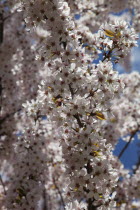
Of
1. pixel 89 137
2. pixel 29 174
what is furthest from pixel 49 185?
pixel 89 137

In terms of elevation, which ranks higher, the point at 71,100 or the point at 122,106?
the point at 122,106

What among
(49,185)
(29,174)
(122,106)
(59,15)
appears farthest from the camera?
(122,106)

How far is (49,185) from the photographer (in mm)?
10383

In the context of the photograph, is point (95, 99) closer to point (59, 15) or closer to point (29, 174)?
point (59, 15)

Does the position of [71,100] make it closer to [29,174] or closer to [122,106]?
[29,174]

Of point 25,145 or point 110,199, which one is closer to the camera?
point 110,199

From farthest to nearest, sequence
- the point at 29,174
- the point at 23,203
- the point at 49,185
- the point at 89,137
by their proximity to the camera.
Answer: the point at 49,185
the point at 29,174
the point at 23,203
the point at 89,137

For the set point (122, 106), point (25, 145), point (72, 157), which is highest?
point (122, 106)

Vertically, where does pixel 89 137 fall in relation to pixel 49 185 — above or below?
below

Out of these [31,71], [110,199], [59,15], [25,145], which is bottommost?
[110,199]

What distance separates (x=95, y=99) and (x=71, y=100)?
441mm

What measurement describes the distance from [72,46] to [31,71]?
640 cm

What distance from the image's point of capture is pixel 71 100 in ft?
14.3

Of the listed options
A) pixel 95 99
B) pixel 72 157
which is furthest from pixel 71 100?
pixel 72 157
